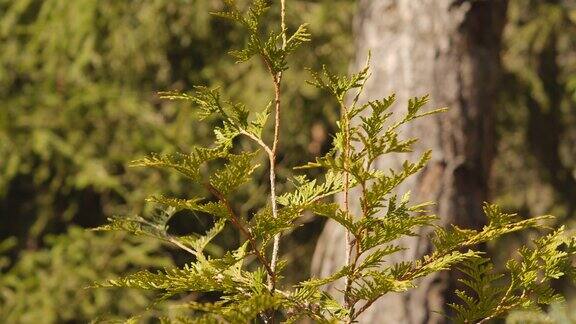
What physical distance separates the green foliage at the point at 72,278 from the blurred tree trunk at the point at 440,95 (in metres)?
1.42

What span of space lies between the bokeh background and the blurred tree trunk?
1128mm

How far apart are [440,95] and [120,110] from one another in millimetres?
1896

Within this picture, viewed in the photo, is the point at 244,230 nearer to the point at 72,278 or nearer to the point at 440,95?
the point at 440,95

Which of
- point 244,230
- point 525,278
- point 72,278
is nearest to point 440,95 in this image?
point 525,278

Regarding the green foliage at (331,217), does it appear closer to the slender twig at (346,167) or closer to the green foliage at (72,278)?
the slender twig at (346,167)

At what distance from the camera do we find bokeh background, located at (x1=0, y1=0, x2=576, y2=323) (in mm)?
4262

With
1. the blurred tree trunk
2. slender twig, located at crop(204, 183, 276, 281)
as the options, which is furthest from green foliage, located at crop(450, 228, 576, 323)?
the blurred tree trunk

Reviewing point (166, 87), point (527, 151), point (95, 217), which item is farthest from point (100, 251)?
point (527, 151)

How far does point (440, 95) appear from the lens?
9.73ft

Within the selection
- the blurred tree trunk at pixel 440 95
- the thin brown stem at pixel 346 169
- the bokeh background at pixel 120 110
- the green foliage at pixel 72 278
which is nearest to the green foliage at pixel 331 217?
the thin brown stem at pixel 346 169

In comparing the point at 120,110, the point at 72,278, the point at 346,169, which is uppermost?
the point at 346,169

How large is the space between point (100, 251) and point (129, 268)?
29 centimetres

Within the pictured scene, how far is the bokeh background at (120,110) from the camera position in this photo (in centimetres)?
426

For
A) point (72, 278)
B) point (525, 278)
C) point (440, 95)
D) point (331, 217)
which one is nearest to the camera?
point (331, 217)
